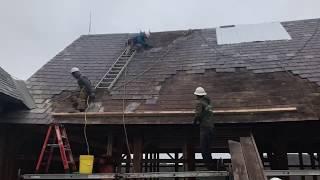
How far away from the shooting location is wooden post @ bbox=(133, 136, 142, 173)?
738cm

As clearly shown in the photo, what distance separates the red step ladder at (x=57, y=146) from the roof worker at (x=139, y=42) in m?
5.06

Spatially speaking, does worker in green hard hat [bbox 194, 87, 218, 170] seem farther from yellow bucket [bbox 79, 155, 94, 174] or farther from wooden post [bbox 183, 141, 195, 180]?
yellow bucket [bbox 79, 155, 94, 174]

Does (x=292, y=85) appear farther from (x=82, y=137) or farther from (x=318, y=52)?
(x=82, y=137)

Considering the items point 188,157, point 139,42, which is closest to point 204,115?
point 188,157

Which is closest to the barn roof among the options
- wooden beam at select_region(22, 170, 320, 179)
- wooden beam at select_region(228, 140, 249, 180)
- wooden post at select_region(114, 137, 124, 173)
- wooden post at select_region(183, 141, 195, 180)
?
Result: wooden post at select_region(114, 137, 124, 173)

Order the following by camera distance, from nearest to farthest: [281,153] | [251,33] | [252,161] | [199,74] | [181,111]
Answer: [252,161] → [281,153] → [181,111] → [199,74] → [251,33]

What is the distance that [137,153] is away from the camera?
756 centimetres

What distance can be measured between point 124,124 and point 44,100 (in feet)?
7.79

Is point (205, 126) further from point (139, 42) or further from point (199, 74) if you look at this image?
point (139, 42)

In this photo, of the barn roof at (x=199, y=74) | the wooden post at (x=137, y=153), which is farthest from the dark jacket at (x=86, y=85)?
the wooden post at (x=137, y=153)

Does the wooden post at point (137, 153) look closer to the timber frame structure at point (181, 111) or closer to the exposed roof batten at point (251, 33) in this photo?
the timber frame structure at point (181, 111)

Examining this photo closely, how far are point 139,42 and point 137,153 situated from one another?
5.10 m

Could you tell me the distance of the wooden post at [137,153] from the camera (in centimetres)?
738

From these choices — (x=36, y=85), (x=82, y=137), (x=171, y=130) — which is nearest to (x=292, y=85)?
(x=171, y=130)
